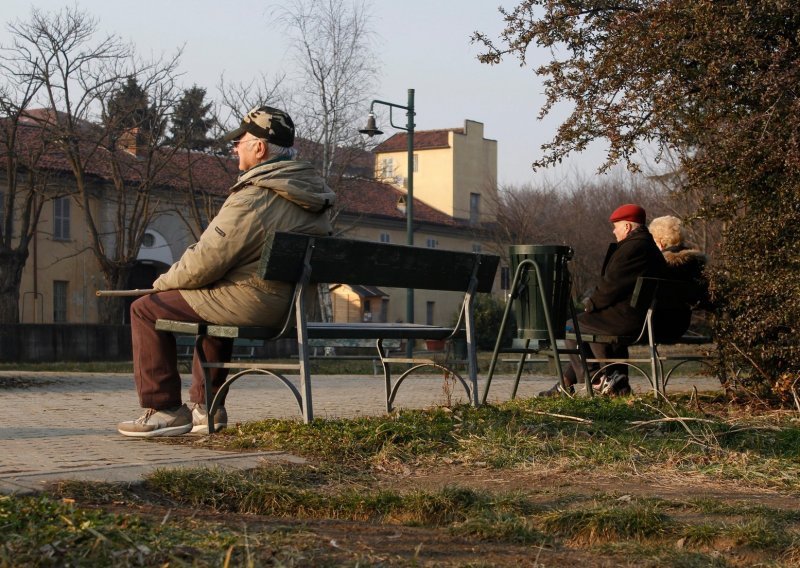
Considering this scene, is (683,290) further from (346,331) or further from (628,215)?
(346,331)

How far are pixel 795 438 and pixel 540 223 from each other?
182 ft

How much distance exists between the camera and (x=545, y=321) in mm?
→ 8945

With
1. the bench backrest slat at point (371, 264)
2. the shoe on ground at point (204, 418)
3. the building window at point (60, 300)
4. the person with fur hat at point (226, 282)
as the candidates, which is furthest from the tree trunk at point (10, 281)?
the person with fur hat at point (226, 282)

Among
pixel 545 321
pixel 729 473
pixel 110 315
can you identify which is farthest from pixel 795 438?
pixel 110 315

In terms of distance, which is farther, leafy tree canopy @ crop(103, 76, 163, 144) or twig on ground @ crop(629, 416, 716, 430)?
leafy tree canopy @ crop(103, 76, 163, 144)

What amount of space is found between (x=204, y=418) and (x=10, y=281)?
31.2 m

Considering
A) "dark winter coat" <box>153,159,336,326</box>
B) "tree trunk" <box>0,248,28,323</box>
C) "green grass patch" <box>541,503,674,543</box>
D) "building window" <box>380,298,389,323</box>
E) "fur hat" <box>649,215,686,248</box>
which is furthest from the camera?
"building window" <box>380,298,389,323</box>

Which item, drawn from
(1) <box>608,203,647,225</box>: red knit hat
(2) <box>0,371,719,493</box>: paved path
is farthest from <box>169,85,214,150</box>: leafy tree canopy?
(1) <box>608,203,647,225</box>: red knit hat

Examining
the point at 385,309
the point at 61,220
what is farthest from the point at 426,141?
the point at 61,220

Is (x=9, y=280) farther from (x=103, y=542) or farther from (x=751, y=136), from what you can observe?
(x=103, y=542)

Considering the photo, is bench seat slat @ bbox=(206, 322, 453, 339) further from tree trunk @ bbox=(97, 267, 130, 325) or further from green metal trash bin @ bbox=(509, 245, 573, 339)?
tree trunk @ bbox=(97, 267, 130, 325)

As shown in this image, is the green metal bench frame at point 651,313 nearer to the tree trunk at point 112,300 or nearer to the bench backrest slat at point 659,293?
the bench backrest slat at point 659,293

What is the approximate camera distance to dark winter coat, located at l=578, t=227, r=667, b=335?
373 inches

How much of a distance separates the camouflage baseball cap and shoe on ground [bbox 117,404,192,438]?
1.65 m
